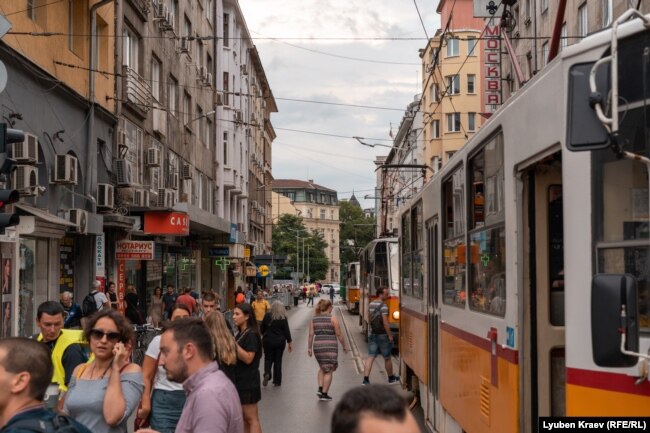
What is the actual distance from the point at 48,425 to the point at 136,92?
23.9m

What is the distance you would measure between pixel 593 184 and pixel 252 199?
61683 mm

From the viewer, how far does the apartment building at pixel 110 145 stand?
1770 centimetres

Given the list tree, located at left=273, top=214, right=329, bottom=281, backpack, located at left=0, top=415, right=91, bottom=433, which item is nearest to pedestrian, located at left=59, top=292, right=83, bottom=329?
backpack, located at left=0, top=415, right=91, bottom=433

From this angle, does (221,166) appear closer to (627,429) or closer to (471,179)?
(471,179)

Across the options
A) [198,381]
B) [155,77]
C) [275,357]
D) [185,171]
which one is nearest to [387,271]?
[275,357]

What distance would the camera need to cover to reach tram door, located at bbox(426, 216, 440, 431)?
10.6 meters

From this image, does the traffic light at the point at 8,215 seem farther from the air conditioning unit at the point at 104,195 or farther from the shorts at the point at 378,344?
the air conditioning unit at the point at 104,195

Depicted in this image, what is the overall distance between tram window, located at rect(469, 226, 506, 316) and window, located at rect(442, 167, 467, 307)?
0.51 metres

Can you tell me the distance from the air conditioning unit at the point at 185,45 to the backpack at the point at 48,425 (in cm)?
3246

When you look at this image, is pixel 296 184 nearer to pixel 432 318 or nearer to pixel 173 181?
pixel 173 181

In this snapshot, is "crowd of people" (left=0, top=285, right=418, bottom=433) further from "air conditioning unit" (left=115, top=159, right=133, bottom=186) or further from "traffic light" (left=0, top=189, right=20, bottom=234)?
"air conditioning unit" (left=115, top=159, right=133, bottom=186)

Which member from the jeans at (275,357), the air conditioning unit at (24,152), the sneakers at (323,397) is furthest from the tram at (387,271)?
the air conditioning unit at (24,152)

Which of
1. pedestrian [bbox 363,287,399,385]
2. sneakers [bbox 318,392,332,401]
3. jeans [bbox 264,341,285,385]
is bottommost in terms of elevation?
sneakers [bbox 318,392,332,401]

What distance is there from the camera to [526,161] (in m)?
5.58
